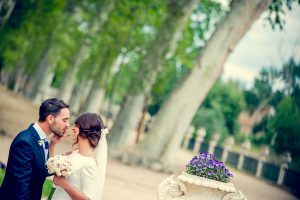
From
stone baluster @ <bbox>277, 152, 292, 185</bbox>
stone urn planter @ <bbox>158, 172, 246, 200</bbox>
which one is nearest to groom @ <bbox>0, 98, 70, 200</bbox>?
stone urn planter @ <bbox>158, 172, 246, 200</bbox>

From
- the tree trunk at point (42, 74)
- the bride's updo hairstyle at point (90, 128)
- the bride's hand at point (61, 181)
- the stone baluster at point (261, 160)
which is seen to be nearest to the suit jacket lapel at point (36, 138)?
the bride's hand at point (61, 181)

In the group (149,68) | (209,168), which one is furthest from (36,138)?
(149,68)

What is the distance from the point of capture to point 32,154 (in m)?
3.68

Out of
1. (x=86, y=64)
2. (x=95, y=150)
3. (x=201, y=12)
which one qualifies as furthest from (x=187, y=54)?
(x=95, y=150)

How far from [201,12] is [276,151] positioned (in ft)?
32.1

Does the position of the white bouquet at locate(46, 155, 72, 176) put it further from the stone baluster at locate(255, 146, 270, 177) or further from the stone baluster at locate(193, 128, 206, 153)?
the stone baluster at locate(193, 128, 206, 153)

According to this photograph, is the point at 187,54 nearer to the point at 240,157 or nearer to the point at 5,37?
the point at 240,157

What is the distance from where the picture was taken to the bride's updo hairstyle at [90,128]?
13.3 ft

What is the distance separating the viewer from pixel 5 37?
1105 inches

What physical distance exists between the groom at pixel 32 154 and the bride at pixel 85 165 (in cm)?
19

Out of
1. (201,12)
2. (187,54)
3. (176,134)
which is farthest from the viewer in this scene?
(187,54)

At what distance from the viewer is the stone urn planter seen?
645 cm

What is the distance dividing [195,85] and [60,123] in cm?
1285

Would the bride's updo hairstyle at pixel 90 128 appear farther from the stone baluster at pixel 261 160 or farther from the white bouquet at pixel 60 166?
the stone baluster at pixel 261 160
